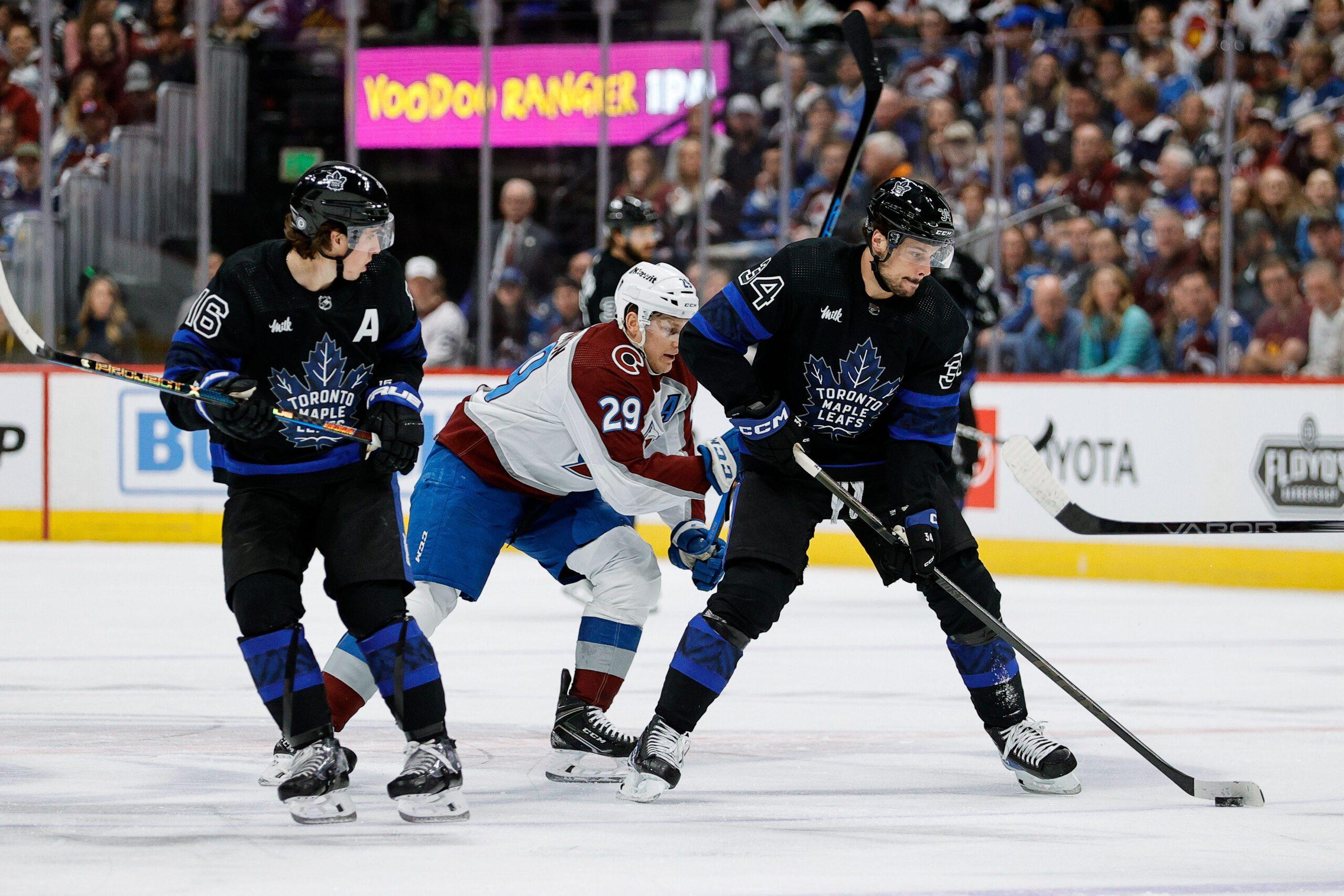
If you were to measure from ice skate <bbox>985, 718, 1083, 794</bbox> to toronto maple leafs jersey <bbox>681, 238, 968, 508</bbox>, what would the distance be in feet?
1.59

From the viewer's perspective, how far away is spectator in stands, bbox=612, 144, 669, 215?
8.48 metres

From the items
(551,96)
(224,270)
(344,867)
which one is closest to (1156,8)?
(551,96)

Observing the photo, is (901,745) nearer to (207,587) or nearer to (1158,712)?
(1158,712)

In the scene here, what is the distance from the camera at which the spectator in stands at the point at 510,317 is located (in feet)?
28.1

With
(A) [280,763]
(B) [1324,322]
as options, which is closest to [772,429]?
(A) [280,763]

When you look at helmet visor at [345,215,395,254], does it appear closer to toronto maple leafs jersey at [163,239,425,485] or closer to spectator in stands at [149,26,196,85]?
toronto maple leafs jersey at [163,239,425,485]

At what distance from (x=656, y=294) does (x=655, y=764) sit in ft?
2.96

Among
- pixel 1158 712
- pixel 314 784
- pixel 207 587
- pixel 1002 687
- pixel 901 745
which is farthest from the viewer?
pixel 207 587

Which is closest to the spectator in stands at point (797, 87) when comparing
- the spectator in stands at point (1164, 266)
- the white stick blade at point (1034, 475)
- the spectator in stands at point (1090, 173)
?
the spectator in stands at point (1090, 173)

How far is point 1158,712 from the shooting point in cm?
440

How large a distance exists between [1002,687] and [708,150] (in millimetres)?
5259

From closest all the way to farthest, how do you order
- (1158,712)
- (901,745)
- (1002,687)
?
(1002,687)
(901,745)
(1158,712)

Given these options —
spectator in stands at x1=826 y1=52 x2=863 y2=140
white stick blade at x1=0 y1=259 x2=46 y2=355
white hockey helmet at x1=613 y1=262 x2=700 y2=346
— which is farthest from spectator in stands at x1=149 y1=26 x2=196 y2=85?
white hockey helmet at x1=613 y1=262 x2=700 y2=346

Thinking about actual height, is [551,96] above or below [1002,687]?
above
